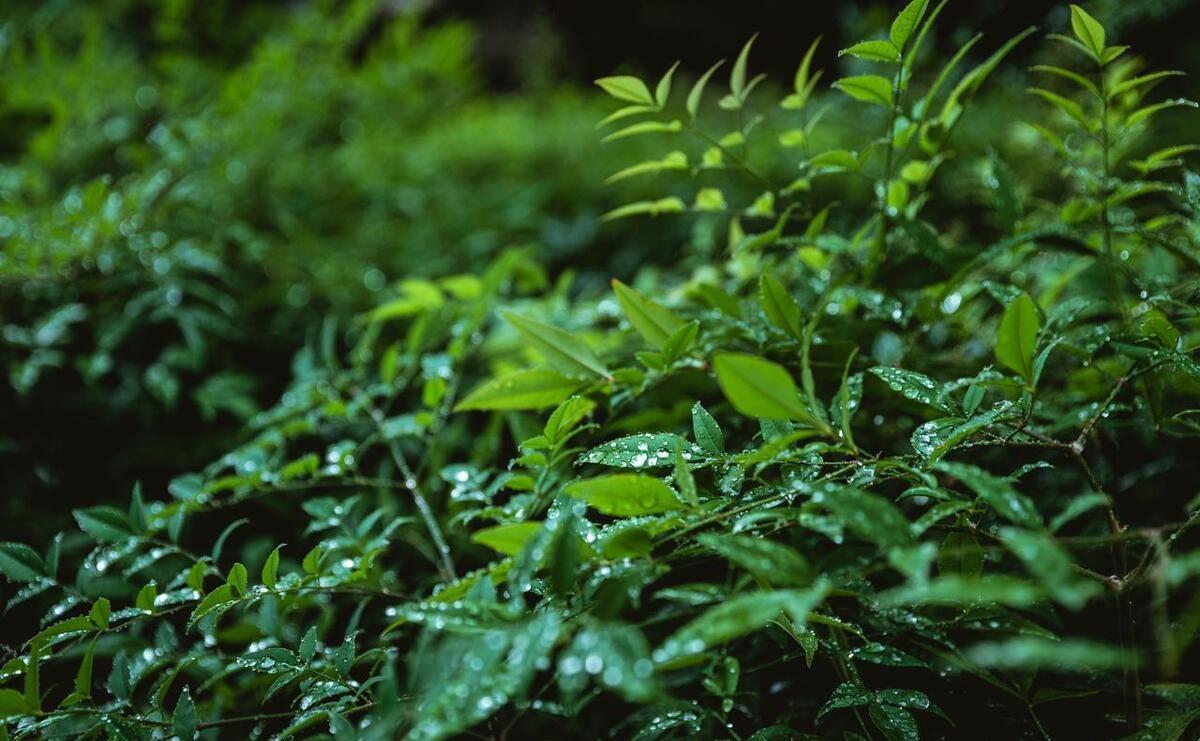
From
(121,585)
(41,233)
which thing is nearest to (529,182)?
(41,233)

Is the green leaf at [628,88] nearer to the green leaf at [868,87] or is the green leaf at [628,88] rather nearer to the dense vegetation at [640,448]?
the dense vegetation at [640,448]

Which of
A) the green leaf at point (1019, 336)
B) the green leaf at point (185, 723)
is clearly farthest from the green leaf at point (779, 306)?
the green leaf at point (185, 723)

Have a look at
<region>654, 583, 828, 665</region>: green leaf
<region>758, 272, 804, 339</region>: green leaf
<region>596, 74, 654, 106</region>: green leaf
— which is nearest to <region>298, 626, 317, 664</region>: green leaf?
<region>654, 583, 828, 665</region>: green leaf

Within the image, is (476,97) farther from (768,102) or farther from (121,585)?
(121,585)

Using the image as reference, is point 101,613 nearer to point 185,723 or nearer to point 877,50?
point 185,723

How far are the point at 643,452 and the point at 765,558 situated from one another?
229 mm

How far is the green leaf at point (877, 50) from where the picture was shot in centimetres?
83

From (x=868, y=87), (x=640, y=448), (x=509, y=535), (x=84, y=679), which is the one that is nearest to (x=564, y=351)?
(x=640, y=448)

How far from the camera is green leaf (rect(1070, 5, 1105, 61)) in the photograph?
84cm

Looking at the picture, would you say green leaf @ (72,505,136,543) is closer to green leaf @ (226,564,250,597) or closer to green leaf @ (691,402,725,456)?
green leaf @ (226,564,250,597)

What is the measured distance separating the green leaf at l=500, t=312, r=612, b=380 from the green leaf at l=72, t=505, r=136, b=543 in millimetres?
563

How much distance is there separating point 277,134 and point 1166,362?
7.36 feet

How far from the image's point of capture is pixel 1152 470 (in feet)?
3.76

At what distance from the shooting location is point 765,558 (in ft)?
1.85
